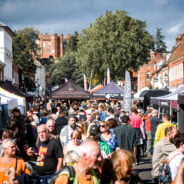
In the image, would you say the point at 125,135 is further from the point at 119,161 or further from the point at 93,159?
the point at 93,159

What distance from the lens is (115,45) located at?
5209cm

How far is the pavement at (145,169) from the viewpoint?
10.2m

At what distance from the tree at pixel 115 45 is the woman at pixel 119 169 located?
47911 millimetres

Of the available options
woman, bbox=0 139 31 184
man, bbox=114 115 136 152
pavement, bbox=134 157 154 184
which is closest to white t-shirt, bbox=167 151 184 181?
woman, bbox=0 139 31 184

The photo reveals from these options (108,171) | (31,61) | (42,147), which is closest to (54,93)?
(42,147)

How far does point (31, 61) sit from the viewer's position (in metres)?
68.7

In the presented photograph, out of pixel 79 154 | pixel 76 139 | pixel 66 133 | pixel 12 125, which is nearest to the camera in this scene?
pixel 79 154

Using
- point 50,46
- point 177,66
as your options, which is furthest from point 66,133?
point 50,46

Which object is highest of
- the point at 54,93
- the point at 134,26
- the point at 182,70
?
the point at 134,26

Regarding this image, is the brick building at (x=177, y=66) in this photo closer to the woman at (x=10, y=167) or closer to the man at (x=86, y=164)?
the woman at (x=10, y=167)

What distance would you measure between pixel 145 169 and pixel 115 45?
41.3 metres

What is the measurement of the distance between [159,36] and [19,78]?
146 ft

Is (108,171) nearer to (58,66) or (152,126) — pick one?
(152,126)

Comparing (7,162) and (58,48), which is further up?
(58,48)
